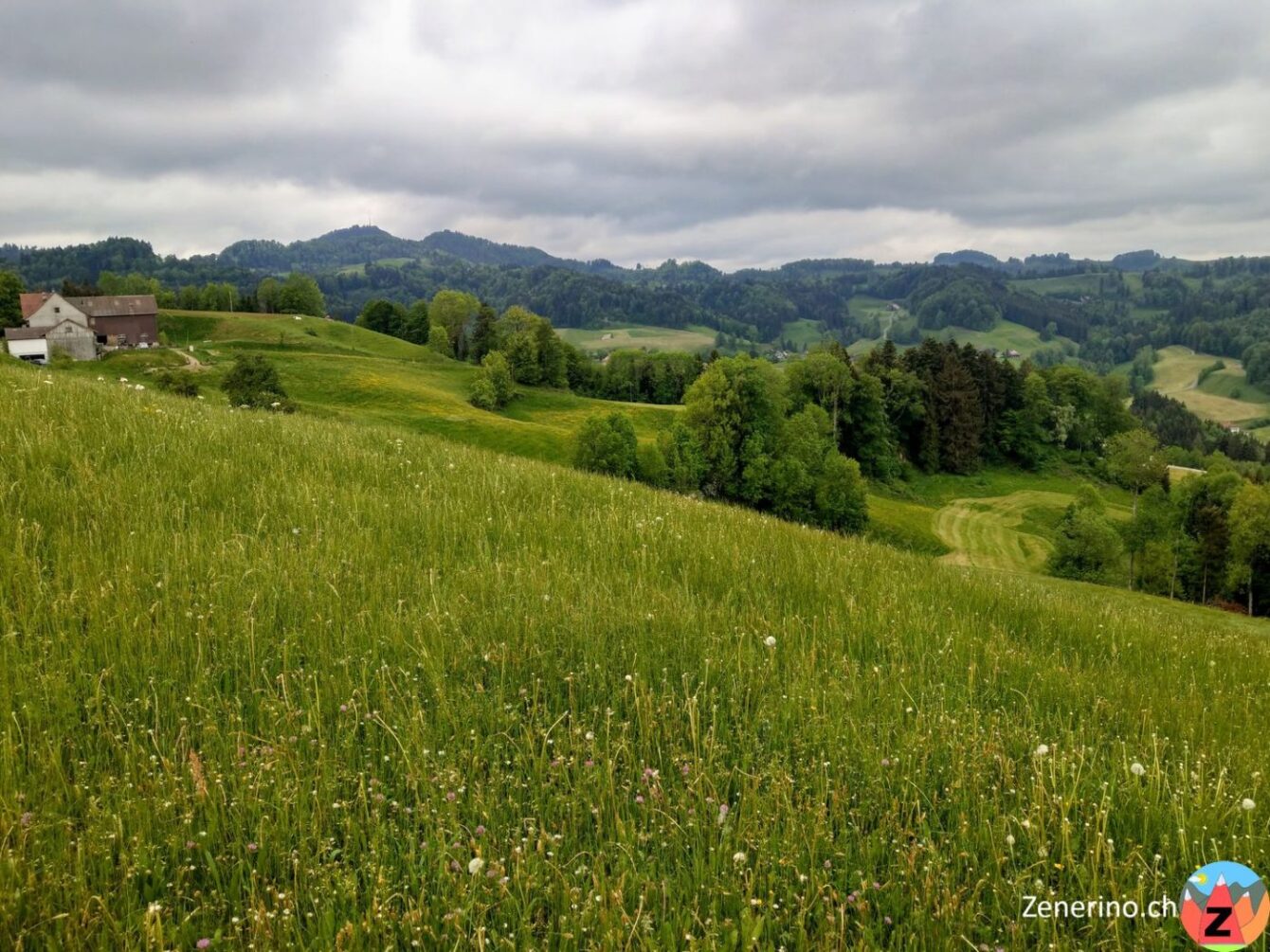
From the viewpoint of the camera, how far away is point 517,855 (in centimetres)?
296

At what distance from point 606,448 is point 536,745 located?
62492mm

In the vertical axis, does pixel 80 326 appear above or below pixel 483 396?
above

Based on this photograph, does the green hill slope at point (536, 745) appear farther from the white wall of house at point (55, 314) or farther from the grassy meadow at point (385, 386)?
the white wall of house at point (55, 314)

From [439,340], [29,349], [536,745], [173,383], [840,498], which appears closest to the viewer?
[536,745]

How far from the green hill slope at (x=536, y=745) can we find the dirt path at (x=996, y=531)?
62.4 meters

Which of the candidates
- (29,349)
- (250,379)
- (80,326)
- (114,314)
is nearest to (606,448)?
(250,379)

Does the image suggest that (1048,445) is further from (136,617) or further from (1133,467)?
(136,617)

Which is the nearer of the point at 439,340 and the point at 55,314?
the point at 55,314

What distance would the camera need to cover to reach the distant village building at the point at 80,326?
275 ft

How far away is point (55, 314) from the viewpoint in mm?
92562

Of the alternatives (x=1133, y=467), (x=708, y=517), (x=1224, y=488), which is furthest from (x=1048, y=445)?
(x=708, y=517)

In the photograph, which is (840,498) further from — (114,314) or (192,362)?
(114,314)

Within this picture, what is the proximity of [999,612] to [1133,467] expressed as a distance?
97.4 m

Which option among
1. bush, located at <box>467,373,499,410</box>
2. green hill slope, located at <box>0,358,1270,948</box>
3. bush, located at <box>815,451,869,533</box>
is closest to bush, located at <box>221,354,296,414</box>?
bush, located at <box>467,373,499,410</box>
